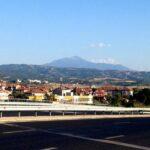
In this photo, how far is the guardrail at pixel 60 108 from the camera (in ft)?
118

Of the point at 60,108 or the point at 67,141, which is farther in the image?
the point at 60,108

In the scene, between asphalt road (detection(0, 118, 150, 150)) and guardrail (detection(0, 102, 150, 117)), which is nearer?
asphalt road (detection(0, 118, 150, 150))

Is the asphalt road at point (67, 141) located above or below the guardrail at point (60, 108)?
below

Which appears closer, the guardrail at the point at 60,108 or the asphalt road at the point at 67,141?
the asphalt road at the point at 67,141

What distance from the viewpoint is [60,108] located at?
40.9 metres

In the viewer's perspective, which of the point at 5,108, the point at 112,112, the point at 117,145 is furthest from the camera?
the point at 112,112

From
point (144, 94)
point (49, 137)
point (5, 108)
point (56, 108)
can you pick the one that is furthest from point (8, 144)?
point (144, 94)

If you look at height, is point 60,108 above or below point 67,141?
above

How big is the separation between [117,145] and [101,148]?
1297 millimetres

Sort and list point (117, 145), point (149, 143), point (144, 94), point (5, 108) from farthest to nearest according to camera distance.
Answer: point (144, 94) < point (5, 108) < point (149, 143) < point (117, 145)

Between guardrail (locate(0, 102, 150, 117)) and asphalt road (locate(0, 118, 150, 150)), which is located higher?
guardrail (locate(0, 102, 150, 117))

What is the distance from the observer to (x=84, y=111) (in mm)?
47531

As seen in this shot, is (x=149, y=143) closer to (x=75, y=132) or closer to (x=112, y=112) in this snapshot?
(x=75, y=132)

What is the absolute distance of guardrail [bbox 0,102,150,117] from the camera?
118 ft
